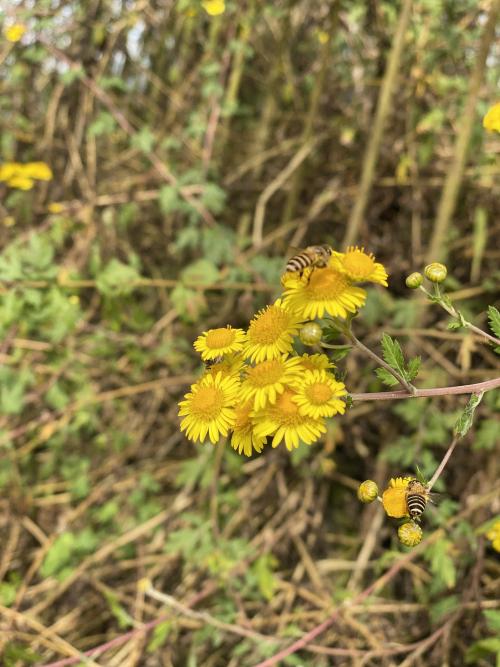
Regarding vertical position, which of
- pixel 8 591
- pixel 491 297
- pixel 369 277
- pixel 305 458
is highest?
pixel 369 277

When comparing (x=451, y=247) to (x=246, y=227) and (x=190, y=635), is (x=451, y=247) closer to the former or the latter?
(x=246, y=227)

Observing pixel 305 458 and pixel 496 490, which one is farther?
pixel 305 458

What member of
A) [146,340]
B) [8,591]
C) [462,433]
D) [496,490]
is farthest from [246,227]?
[462,433]

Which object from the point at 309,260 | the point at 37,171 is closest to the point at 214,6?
the point at 37,171

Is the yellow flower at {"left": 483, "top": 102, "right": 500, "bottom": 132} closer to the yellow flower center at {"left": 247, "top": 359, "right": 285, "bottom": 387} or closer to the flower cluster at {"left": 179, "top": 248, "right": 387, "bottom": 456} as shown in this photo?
the flower cluster at {"left": 179, "top": 248, "right": 387, "bottom": 456}

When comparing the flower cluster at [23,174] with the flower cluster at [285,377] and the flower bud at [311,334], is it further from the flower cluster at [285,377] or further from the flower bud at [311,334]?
the flower bud at [311,334]

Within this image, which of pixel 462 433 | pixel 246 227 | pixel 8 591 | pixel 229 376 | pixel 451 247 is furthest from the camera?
pixel 246 227

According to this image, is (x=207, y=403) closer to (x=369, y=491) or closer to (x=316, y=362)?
(x=316, y=362)

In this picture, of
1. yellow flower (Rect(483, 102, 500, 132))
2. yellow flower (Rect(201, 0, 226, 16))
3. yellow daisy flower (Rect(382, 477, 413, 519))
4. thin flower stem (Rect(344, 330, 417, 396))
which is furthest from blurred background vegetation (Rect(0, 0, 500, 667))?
thin flower stem (Rect(344, 330, 417, 396))
